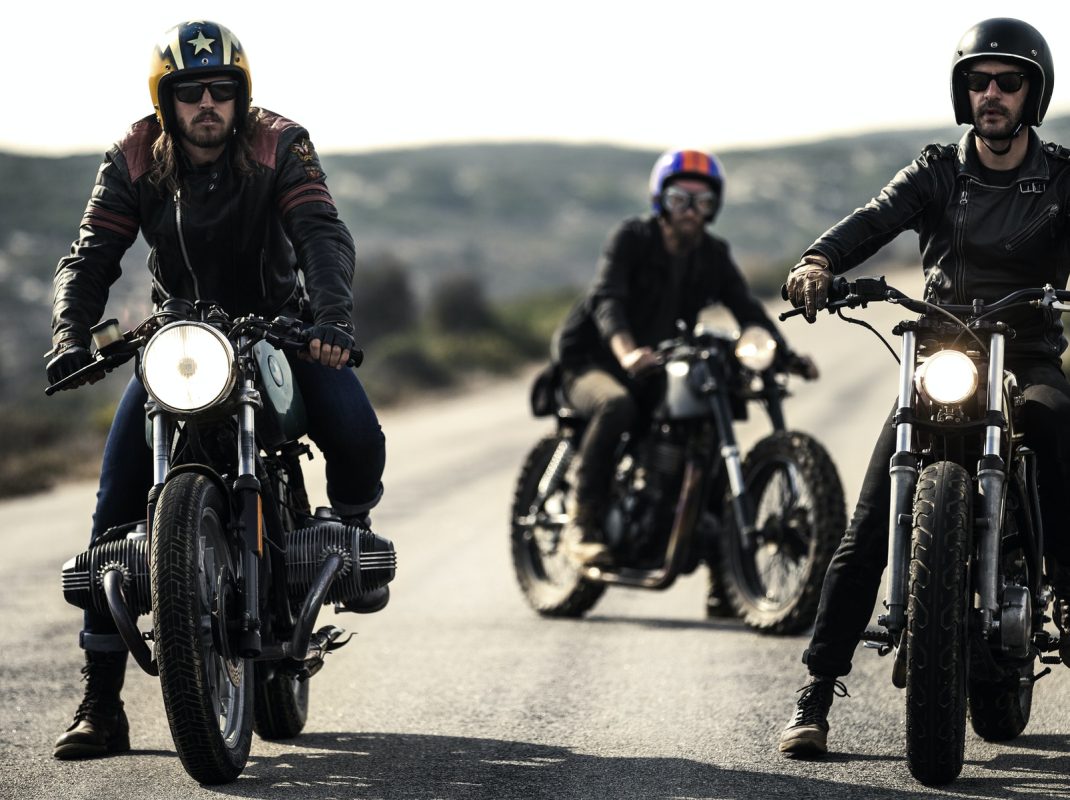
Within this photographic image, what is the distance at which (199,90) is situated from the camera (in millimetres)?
5703

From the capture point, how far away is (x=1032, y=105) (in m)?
5.65

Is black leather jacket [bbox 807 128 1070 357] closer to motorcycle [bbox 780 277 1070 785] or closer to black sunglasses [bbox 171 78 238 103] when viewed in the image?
motorcycle [bbox 780 277 1070 785]

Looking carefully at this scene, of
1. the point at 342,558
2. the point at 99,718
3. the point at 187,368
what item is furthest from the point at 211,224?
the point at 99,718

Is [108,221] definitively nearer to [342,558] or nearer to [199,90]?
[199,90]

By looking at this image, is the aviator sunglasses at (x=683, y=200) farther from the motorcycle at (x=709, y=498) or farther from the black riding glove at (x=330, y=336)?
the black riding glove at (x=330, y=336)

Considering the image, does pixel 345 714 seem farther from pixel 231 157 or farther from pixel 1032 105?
pixel 1032 105

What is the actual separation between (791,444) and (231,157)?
3.50 m

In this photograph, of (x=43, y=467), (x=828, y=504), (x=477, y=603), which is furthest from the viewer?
(x=43, y=467)

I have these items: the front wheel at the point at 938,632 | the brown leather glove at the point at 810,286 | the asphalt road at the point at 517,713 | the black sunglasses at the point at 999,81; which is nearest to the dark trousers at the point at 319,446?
the asphalt road at the point at 517,713

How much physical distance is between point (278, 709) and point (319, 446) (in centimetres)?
89

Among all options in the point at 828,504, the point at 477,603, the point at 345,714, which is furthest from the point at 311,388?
the point at 477,603

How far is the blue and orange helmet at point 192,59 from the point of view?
5652mm

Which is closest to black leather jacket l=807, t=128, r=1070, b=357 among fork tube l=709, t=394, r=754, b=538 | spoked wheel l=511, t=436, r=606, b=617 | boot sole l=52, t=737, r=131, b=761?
boot sole l=52, t=737, r=131, b=761

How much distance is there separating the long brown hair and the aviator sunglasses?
147 inches
